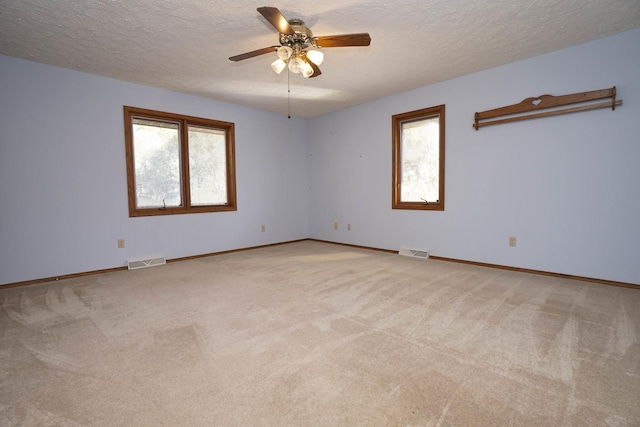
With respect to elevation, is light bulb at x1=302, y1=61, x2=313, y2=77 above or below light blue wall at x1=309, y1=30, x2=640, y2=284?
above

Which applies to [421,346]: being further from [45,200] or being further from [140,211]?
[45,200]

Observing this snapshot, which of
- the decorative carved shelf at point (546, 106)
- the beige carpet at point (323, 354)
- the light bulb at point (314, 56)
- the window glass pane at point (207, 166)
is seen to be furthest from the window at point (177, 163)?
the decorative carved shelf at point (546, 106)

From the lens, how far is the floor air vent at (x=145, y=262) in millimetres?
3916

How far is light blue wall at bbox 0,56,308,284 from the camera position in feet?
10.5

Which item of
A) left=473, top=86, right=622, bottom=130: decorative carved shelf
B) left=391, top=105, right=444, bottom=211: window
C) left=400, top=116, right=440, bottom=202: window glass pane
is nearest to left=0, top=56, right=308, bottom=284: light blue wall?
left=391, top=105, right=444, bottom=211: window

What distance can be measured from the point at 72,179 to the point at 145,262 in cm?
132

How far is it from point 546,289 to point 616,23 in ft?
8.21

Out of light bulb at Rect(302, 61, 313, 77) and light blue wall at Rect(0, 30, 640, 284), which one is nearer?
light bulb at Rect(302, 61, 313, 77)

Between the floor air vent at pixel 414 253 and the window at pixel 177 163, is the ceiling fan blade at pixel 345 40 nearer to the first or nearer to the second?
the window at pixel 177 163

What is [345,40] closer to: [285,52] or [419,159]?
[285,52]

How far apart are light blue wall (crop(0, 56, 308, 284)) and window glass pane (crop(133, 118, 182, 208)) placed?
25cm

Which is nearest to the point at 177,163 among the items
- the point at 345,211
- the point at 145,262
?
the point at 145,262

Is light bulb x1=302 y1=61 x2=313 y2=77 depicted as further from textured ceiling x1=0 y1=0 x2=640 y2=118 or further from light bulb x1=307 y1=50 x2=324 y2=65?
textured ceiling x1=0 y1=0 x2=640 y2=118

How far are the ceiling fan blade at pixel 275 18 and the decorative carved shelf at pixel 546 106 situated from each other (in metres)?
2.71
